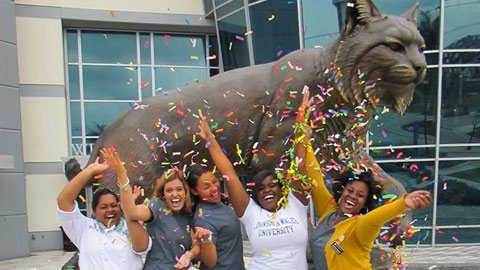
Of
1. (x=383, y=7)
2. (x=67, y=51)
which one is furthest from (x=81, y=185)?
(x=67, y=51)

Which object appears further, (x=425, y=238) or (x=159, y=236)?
(x=425, y=238)

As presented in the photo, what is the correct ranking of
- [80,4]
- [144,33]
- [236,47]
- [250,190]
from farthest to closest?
[144,33], [80,4], [236,47], [250,190]

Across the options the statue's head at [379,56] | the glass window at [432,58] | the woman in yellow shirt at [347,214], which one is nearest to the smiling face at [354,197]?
the woman in yellow shirt at [347,214]

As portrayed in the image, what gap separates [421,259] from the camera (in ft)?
30.4

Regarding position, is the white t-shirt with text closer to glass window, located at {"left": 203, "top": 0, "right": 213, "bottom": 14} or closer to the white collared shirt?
the white collared shirt

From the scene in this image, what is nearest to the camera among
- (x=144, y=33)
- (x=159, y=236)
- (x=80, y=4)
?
(x=159, y=236)

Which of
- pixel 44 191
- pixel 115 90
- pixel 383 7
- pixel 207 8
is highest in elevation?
pixel 207 8

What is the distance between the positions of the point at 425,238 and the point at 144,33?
368 inches

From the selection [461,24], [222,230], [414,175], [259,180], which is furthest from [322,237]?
[461,24]

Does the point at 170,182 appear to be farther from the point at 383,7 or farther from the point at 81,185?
the point at 383,7

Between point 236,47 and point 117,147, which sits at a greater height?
point 236,47

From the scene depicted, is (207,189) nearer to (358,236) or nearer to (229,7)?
(358,236)

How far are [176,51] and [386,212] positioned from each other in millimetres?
12997

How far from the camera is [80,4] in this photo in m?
14.1
